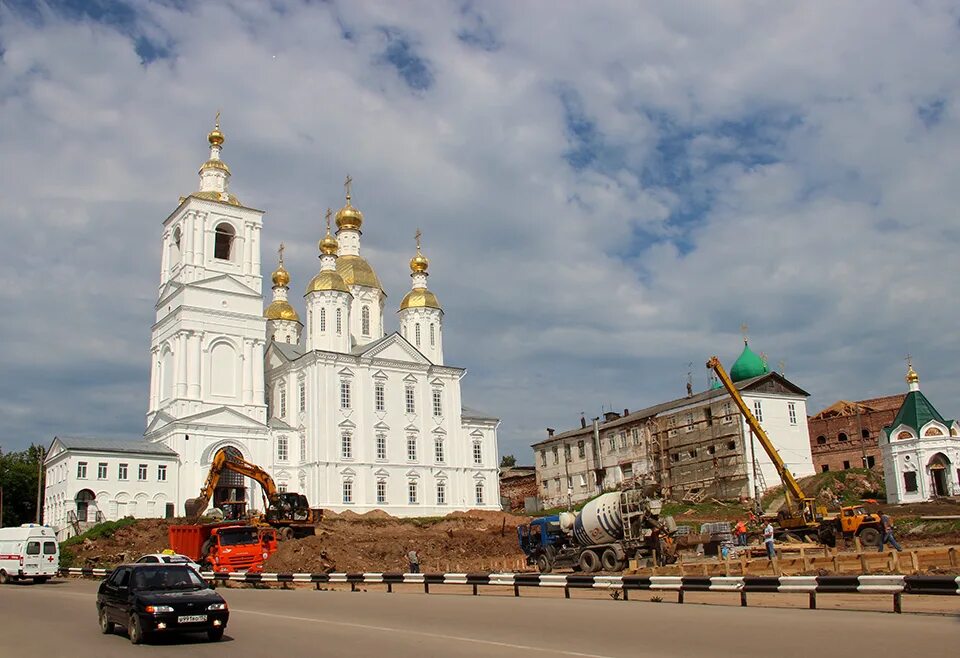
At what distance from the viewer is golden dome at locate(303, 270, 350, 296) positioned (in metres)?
63.8

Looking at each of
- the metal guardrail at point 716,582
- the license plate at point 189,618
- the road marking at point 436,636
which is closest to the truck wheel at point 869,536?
the metal guardrail at point 716,582

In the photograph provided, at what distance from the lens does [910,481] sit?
156ft

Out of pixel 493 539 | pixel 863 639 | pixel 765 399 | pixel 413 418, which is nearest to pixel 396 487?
pixel 413 418

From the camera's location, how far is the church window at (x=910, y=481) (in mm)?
47344

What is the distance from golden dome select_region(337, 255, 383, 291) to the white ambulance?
131 feet

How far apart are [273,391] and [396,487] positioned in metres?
11.4

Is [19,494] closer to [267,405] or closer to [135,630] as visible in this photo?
[267,405]

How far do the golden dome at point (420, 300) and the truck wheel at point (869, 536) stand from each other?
1619 inches

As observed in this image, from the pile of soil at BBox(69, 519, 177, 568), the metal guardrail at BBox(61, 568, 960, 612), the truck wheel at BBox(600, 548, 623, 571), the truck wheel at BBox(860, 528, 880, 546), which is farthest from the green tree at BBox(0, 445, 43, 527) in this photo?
the truck wheel at BBox(860, 528, 880, 546)

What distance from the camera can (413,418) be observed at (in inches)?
2452

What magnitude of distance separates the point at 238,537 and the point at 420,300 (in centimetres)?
3756

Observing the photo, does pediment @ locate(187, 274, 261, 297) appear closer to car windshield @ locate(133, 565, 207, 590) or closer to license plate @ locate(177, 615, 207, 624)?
car windshield @ locate(133, 565, 207, 590)

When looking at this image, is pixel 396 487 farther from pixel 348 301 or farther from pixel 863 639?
pixel 863 639

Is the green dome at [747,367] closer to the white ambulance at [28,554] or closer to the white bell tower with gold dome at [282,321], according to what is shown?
the white bell tower with gold dome at [282,321]
